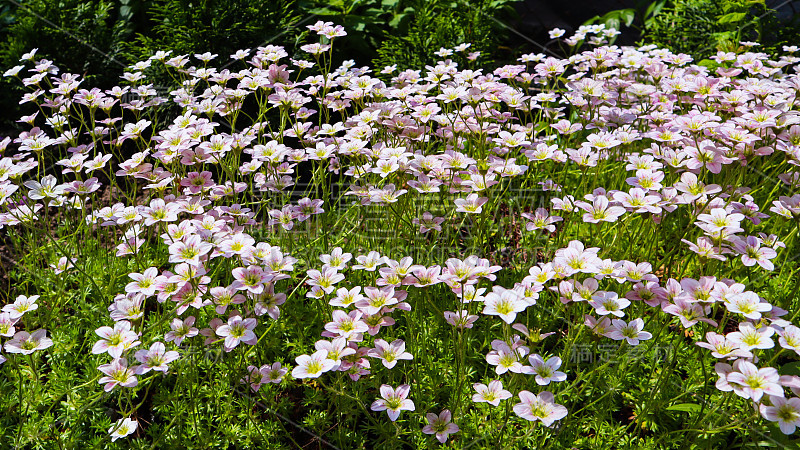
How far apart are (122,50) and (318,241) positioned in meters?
2.65

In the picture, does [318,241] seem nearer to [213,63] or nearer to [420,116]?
[420,116]

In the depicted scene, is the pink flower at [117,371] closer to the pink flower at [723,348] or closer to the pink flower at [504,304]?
the pink flower at [504,304]

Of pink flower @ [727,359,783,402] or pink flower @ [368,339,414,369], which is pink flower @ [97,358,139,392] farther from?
pink flower @ [727,359,783,402]

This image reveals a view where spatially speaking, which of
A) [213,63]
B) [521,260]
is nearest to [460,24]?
[213,63]

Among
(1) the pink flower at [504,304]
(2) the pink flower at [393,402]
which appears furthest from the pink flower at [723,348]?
(2) the pink flower at [393,402]

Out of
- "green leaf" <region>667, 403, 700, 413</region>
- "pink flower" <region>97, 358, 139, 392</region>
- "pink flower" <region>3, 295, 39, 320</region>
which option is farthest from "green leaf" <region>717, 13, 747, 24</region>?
"pink flower" <region>3, 295, 39, 320</region>

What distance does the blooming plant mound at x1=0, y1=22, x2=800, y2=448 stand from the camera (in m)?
→ 1.77

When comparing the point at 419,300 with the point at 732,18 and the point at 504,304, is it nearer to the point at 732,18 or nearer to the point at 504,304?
the point at 504,304

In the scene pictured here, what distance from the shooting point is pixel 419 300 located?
2.27 m

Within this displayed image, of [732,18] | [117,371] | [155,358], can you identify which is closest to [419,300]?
[155,358]

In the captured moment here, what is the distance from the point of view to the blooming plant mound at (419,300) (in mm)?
1767

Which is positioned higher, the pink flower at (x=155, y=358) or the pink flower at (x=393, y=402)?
the pink flower at (x=155, y=358)

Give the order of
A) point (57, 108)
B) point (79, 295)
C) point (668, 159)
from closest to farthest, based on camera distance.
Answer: point (668, 159)
point (79, 295)
point (57, 108)

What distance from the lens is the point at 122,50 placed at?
4281 mm
